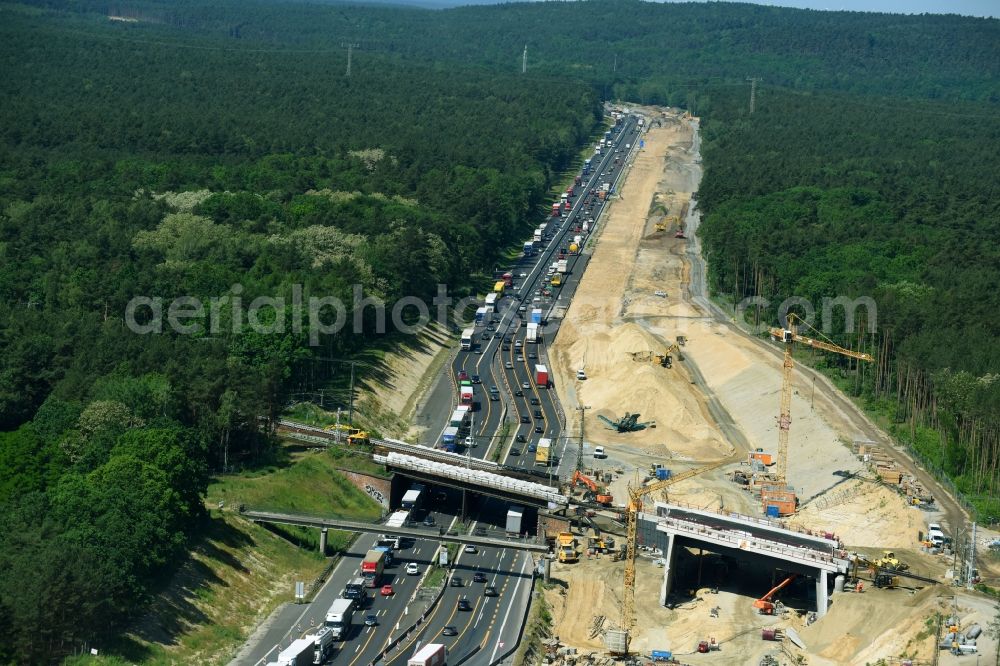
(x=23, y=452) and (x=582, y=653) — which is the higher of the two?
(x=23, y=452)

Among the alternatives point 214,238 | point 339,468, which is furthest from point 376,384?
point 214,238

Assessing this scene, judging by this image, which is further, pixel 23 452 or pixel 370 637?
pixel 23 452

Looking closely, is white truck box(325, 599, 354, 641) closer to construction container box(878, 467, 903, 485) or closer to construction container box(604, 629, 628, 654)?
construction container box(604, 629, 628, 654)

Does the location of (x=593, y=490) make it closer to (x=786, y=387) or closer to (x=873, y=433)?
(x=786, y=387)

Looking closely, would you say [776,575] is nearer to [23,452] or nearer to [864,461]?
[864,461]

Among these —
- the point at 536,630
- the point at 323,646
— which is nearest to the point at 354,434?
the point at 536,630

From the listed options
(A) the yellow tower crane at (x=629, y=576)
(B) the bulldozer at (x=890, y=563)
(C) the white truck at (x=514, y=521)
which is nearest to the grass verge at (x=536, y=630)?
(A) the yellow tower crane at (x=629, y=576)

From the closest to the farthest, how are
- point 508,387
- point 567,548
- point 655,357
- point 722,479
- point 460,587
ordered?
point 460,587 < point 567,548 < point 722,479 < point 508,387 < point 655,357
